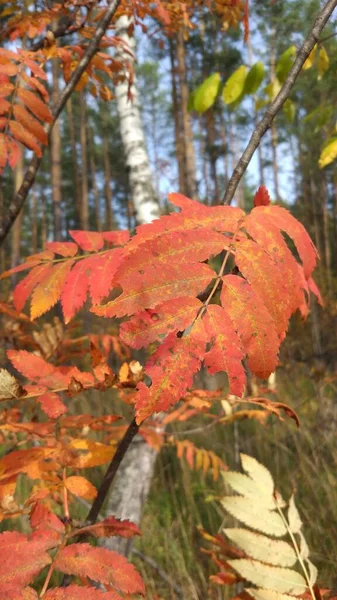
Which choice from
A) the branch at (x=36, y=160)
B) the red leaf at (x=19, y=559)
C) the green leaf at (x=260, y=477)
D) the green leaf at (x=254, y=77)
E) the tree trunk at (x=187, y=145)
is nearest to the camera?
the red leaf at (x=19, y=559)

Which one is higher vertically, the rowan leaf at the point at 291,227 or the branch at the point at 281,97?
the branch at the point at 281,97

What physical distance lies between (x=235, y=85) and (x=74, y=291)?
3.17 feet

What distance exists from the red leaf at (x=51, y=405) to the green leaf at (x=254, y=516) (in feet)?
1.13

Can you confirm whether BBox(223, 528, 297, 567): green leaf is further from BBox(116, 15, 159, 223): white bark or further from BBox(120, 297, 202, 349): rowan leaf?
BBox(116, 15, 159, 223): white bark

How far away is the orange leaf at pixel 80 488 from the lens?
81cm

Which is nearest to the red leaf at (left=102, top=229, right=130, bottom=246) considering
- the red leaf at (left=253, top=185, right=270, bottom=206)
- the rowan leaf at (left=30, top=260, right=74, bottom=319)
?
the rowan leaf at (left=30, top=260, right=74, bottom=319)

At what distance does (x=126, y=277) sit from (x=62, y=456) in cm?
48

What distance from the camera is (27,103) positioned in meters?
1.02

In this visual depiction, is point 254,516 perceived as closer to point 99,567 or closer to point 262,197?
point 99,567

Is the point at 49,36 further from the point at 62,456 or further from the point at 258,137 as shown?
the point at 62,456

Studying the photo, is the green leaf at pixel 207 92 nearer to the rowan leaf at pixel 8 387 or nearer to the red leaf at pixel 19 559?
the rowan leaf at pixel 8 387

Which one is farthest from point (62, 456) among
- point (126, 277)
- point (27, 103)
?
point (27, 103)

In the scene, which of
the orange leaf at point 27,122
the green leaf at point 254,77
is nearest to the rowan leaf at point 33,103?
the orange leaf at point 27,122

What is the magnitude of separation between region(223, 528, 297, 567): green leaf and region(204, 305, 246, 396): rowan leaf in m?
0.43
